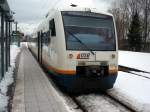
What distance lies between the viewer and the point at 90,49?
33.4 ft

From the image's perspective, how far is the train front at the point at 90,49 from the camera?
32.6 ft

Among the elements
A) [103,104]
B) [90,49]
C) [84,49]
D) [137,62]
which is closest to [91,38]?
[90,49]

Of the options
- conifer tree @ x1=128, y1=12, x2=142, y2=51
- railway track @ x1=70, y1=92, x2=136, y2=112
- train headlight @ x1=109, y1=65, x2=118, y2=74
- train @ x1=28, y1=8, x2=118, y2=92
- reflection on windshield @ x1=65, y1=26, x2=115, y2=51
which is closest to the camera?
railway track @ x1=70, y1=92, x2=136, y2=112

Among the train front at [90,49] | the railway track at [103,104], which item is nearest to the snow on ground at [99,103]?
the railway track at [103,104]

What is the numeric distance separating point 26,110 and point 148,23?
181ft

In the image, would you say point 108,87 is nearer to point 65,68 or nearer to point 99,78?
point 99,78

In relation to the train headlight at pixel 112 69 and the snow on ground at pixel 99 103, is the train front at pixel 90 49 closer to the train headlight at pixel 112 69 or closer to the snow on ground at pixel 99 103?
the train headlight at pixel 112 69

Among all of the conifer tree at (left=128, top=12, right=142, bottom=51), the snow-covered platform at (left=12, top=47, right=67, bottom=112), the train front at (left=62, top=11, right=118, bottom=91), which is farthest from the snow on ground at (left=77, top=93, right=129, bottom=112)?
the conifer tree at (left=128, top=12, right=142, bottom=51)

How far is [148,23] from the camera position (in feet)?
198

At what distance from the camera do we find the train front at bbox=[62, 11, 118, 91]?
391 inches

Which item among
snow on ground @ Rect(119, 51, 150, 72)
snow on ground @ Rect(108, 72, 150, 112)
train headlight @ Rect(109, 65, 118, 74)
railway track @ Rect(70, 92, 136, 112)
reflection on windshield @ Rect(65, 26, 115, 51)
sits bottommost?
railway track @ Rect(70, 92, 136, 112)

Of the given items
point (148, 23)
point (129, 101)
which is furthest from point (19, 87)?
point (148, 23)

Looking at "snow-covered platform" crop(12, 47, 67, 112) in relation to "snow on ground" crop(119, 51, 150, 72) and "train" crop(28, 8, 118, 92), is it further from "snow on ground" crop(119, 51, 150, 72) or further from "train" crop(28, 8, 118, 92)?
"snow on ground" crop(119, 51, 150, 72)

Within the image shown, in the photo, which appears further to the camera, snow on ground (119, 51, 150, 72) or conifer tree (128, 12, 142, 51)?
conifer tree (128, 12, 142, 51)
